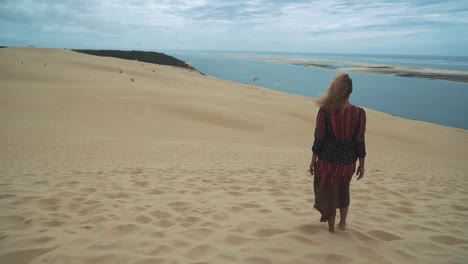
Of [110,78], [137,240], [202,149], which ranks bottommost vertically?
[202,149]

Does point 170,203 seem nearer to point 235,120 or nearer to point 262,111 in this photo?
point 235,120

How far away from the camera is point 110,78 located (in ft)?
77.0

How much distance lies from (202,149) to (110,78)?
642 inches

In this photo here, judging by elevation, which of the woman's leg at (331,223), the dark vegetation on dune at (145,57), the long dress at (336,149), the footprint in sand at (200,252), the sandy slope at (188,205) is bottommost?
the sandy slope at (188,205)

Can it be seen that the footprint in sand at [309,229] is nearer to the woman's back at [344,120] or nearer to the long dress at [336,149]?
the long dress at [336,149]

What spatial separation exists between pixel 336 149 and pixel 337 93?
0.55 m

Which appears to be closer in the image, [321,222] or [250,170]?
[321,222]

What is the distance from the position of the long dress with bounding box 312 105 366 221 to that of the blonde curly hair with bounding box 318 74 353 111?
0.06 metres

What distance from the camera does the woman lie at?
3.09 m

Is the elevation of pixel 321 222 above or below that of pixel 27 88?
below

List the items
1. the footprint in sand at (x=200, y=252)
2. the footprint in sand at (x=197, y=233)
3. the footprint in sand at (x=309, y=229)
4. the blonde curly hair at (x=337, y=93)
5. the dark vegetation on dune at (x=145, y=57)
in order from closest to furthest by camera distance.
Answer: the footprint in sand at (x=200, y=252) → the blonde curly hair at (x=337, y=93) → the footprint in sand at (x=197, y=233) → the footprint in sand at (x=309, y=229) → the dark vegetation on dune at (x=145, y=57)

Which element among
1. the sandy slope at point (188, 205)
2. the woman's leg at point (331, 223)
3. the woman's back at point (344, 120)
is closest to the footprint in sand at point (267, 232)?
the sandy slope at point (188, 205)

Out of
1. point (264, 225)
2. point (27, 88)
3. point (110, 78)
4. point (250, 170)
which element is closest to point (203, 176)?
point (250, 170)

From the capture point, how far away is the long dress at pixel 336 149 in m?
3.11
